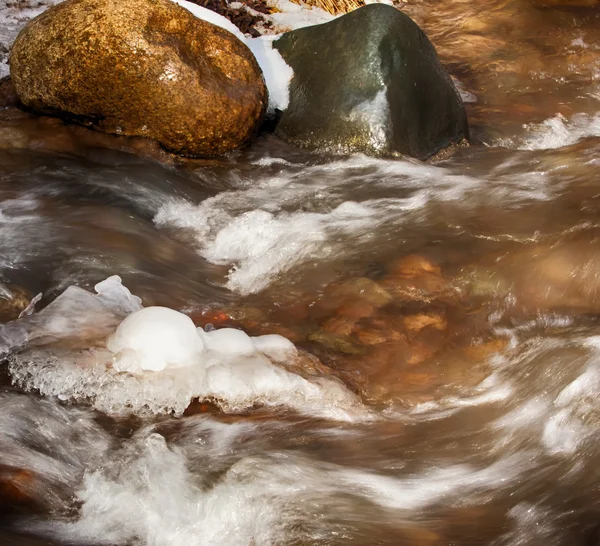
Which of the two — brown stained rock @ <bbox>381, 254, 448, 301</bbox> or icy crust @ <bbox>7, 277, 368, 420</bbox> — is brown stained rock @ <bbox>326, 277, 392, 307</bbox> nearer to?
brown stained rock @ <bbox>381, 254, 448, 301</bbox>

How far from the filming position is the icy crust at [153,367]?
130 inches

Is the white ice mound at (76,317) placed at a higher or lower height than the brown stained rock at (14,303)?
lower

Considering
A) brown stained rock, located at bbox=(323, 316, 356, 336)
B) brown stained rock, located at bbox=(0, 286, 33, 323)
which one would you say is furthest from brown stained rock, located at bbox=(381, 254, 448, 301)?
brown stained rock, located at bbox=(0, 286, 33, 323)

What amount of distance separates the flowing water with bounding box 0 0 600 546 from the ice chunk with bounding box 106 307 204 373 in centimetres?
9

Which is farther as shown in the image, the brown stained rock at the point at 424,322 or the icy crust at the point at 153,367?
the brown stained rock at the point at 424,322

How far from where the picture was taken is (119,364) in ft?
11.1

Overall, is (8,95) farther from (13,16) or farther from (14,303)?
(14,303)

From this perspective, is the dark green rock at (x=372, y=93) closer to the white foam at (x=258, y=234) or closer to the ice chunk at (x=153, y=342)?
the white foam at (x=258, y=234)

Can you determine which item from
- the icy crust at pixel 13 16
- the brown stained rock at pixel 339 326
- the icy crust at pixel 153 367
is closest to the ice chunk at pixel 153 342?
the icy crust at pixel 153 367

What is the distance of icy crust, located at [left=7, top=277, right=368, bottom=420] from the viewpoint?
3.30 metres

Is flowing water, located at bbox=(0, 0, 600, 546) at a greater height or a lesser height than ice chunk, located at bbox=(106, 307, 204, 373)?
lesser

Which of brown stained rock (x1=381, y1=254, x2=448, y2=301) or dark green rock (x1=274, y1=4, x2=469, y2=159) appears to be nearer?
brown stained rock (x1=381, y1=254, x2=448, y2=301)

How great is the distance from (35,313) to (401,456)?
1.95 m

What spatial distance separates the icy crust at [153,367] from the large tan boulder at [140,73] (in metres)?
2.72
